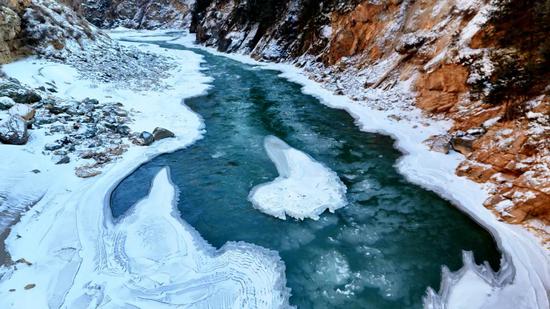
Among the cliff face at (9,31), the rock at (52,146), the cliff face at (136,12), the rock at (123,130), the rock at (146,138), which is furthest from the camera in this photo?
the cliff face at (136,12)

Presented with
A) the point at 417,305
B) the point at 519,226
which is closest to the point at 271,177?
the point at 417,305

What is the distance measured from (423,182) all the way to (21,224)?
978 centimetres

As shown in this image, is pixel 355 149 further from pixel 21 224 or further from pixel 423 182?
pixel 21 224

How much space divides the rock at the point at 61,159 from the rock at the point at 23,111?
223cm

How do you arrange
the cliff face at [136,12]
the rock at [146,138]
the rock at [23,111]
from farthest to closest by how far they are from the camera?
the cliff face at [136,12], the rock at [146,138], the rock at [23,111]

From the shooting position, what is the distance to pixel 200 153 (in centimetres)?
1237

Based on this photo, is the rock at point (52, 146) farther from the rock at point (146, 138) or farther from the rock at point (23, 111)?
the rock at point (146, 138)

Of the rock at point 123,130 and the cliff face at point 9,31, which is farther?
the cliff face at point 9,31

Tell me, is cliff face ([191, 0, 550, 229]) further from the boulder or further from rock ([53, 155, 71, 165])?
the boulder

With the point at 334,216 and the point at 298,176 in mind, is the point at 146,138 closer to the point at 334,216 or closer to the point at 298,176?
the point at 298,176

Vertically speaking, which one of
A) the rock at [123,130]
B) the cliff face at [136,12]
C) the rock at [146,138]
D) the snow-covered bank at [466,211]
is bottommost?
the cliff face at [136,12]

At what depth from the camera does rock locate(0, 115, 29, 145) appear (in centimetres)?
1034

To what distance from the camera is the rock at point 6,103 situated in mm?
11836

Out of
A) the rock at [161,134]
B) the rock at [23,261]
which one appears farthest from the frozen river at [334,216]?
the rock at [23,261]
